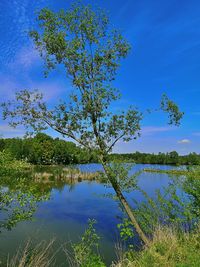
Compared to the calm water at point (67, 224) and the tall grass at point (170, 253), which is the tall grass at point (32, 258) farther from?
the tall grass at point (170, 253)

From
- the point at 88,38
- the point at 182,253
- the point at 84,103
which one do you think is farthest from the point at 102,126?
the point at 182,253

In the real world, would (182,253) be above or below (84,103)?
below

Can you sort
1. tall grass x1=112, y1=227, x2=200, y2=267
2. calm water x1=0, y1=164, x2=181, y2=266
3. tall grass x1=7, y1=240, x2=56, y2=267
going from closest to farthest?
tall grass x1=7, y1=240, x2=56, y2=267 → tall grass x1=112, y1=227, x2=200, y2=267 → calm water x1=0, y1=164, x2=181, y2=266

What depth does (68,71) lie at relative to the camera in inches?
477

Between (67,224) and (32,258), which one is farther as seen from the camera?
(67,224)

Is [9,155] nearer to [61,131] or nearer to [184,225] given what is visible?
[61,131]

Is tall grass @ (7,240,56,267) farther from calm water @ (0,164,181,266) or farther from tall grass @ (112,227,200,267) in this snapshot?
tall grass @ (112,227,200,267)

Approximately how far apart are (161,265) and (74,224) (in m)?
11.6

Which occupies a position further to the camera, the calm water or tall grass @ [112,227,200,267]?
the calm water

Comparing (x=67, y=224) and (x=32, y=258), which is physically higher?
(x=32, y=258)

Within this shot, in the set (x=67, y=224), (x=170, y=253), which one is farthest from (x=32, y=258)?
(x=67, y=224)

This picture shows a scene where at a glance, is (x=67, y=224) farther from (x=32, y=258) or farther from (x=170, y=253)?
(x=170, y=253)

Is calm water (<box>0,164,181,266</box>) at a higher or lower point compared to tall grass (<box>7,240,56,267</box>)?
lower

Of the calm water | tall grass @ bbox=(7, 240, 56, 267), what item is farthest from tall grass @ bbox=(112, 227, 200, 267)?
the calm water
